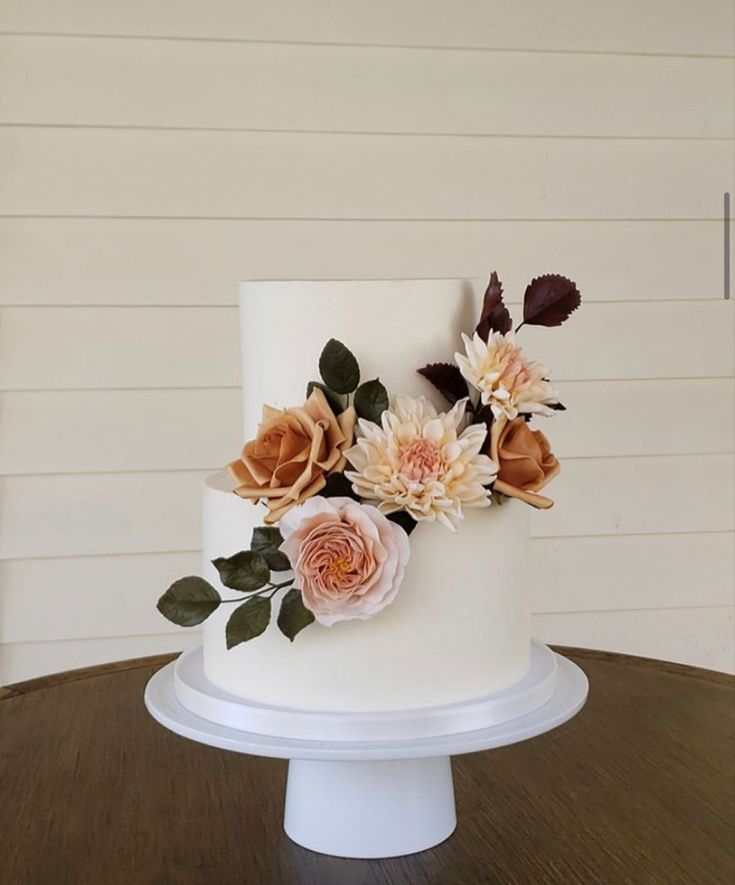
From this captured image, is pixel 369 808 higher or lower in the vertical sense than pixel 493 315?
lower

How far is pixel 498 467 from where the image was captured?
3.14ft

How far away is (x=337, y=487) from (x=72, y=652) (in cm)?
129

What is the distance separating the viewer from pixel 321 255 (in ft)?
6.81

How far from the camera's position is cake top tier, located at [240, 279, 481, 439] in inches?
38.8

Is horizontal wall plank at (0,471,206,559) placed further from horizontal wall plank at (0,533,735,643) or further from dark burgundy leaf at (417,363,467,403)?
dark burgundy leaf at (417,363,467,403)

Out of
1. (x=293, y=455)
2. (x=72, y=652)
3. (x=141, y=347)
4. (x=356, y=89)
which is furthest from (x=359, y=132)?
(x=293, y=455)

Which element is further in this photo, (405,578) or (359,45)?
(359,45)

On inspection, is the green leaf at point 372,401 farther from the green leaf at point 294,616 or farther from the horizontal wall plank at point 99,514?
the horizontal wall plank at point 99,514

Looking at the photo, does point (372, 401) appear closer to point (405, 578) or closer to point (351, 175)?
point (405, 578)

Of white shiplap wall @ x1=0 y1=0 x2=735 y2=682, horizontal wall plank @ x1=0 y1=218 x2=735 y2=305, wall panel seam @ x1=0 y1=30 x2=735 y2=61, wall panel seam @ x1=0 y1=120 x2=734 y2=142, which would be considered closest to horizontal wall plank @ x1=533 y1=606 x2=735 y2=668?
white shiplap wall @ x1=0 y1=0 x2=735 y2=682

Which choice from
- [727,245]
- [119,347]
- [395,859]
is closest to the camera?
[395,859]

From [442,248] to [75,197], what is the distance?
64 centimetres

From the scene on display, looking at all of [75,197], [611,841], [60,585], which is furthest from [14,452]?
[611,841]

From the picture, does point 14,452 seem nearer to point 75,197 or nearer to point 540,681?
point 75,197
